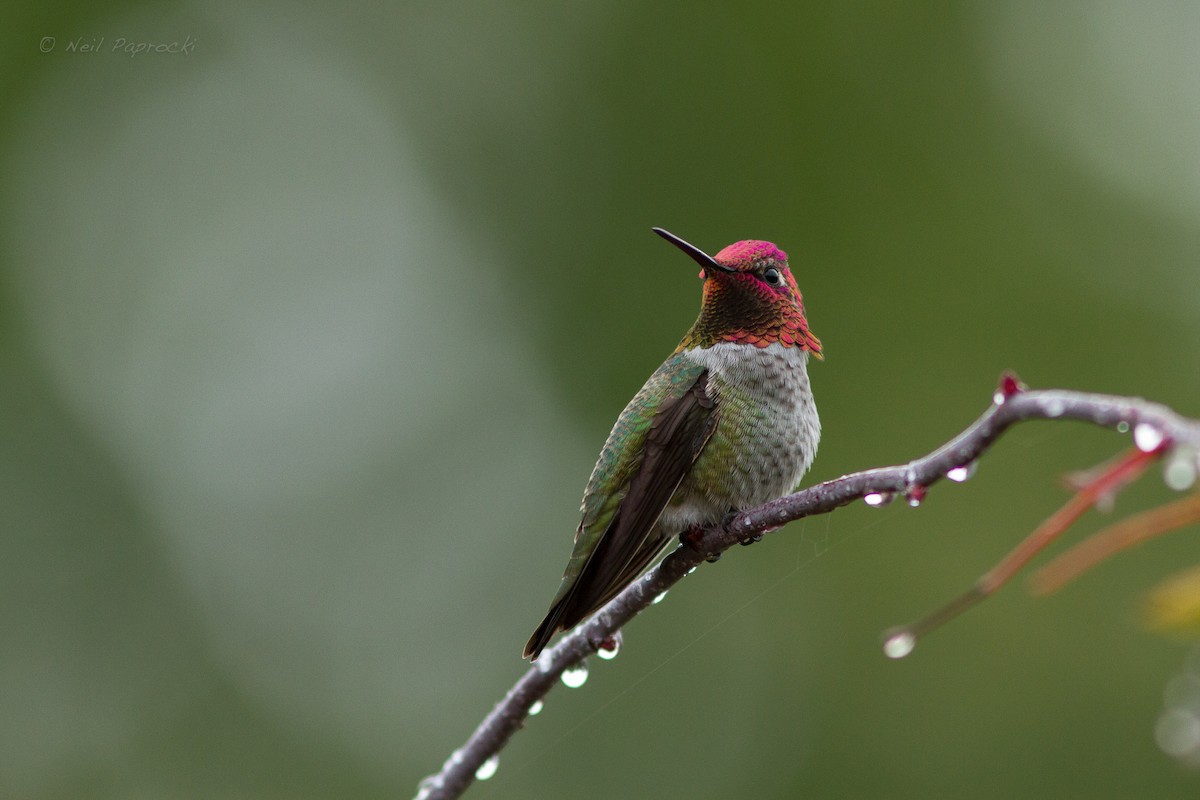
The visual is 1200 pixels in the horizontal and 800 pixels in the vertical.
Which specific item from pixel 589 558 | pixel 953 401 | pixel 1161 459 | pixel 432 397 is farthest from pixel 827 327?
pixel 1161 459

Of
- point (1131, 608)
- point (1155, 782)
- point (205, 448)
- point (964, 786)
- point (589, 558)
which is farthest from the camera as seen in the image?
point (205, 448)

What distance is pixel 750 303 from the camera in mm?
4090

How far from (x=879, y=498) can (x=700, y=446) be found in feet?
6.60

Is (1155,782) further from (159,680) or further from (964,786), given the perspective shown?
(159,680)

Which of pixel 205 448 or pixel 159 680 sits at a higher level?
pixel 205 448

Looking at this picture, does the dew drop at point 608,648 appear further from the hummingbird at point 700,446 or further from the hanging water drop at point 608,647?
the hummingbird at point 700,446

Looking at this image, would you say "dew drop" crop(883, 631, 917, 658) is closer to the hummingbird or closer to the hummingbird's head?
the hummingbird

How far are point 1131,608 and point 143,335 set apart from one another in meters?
11.5

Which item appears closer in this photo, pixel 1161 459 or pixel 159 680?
pixel 1161 459

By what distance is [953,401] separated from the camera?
258 inches

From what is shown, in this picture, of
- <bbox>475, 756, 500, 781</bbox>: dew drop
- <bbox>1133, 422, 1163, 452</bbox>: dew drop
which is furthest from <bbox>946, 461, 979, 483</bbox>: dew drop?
<bbox>475, 756, 500, 781</bbox>: dew drop

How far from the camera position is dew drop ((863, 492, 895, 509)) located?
157cm

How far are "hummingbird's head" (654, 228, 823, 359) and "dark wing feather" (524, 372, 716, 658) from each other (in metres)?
0.30

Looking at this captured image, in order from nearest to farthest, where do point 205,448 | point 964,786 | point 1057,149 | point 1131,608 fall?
point 1131,608 < point 964,786 < point 1057,149 < point 205,448
